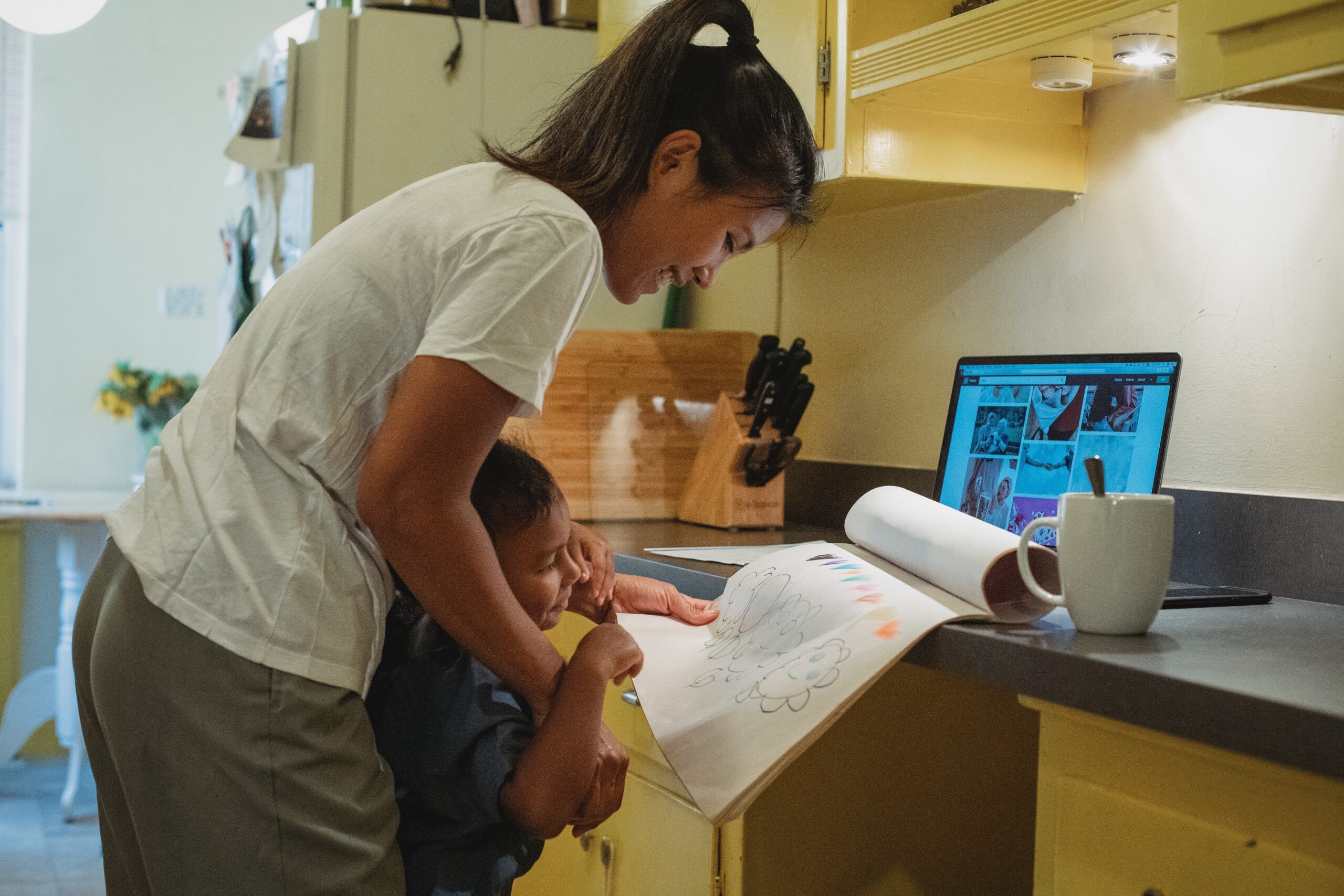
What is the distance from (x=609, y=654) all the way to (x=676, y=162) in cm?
42

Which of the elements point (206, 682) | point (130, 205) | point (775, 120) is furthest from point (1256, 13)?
point (130, 205)

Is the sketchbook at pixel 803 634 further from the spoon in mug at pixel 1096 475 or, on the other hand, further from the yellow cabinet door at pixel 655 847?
the yellow cabinet door at pixel 655 847

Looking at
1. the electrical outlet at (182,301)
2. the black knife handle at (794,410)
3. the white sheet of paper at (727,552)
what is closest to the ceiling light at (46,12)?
the electrical outlet at (182,301)

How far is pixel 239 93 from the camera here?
284 centimetres

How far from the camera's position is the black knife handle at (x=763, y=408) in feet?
6.23

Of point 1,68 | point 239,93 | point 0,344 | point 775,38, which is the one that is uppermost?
point 1,68

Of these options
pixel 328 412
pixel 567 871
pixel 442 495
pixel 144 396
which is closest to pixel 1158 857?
pixel 442 495

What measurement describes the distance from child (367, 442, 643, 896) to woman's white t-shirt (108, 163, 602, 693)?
0.30 ft

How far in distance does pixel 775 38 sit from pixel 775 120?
2.33 feet

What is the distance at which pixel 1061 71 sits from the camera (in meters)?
1.35

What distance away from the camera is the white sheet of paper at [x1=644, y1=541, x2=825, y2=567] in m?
1.48

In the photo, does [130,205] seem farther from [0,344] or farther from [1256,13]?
[1256,13]

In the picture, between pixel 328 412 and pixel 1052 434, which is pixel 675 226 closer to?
pixel 328 412

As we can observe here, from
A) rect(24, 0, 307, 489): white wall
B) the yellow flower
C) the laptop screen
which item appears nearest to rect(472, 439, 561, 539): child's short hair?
the laptop screen
